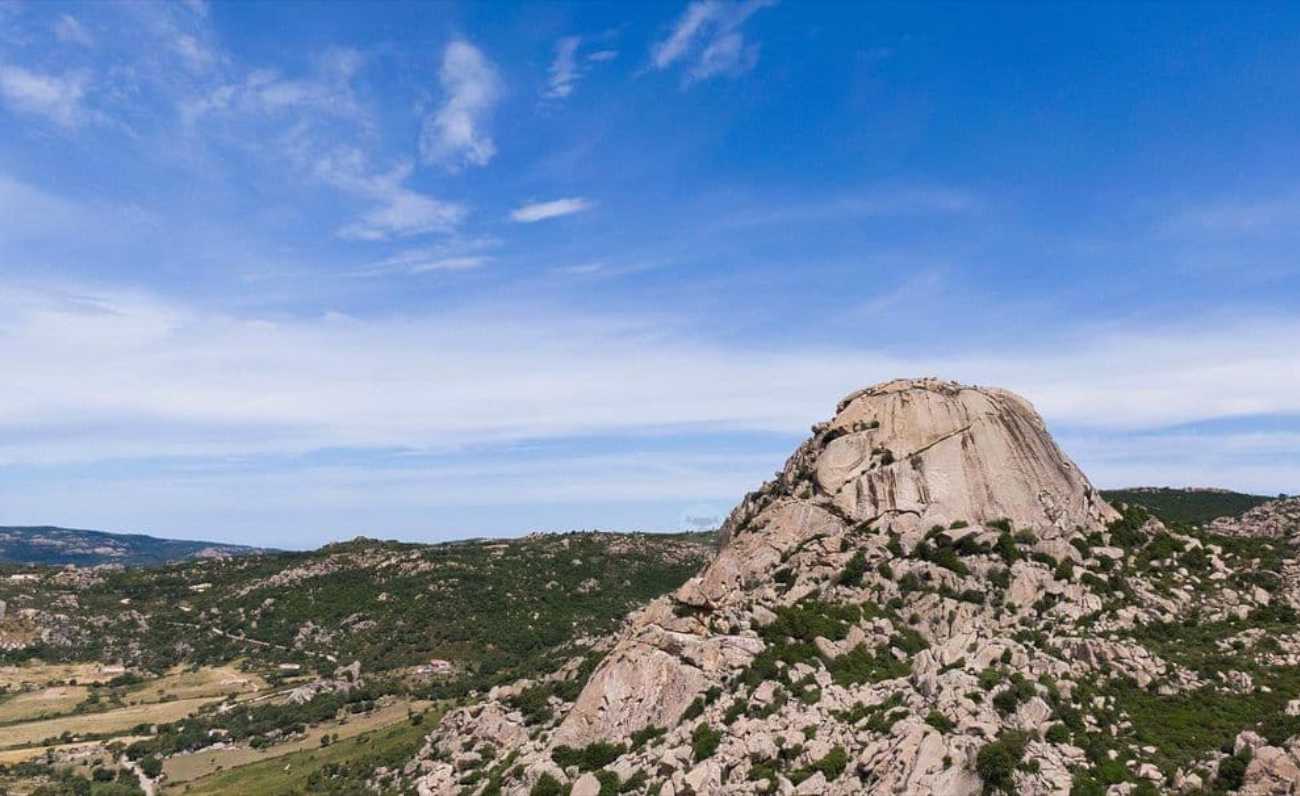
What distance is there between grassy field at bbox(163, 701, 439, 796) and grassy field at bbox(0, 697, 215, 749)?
89.9 feet

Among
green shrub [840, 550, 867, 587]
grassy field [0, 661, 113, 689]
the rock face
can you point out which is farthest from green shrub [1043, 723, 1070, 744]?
grassy field [0, 661, 113, 689]

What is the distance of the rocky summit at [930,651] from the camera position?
118 ft

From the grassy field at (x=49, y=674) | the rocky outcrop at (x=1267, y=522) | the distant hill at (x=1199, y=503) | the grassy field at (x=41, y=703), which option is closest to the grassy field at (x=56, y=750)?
→ the grassy field at (x=41, y=703)

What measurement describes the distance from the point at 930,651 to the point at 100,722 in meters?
138

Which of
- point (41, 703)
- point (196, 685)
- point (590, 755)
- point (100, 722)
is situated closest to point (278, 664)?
point (196, 685)

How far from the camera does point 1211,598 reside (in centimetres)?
5525

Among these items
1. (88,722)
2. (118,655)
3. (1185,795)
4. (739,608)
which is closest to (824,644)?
(739,608)

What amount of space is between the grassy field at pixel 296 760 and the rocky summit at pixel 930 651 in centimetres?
3044

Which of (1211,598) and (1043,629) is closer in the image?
(1043,629)

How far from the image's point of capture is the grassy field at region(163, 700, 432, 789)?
99.9 metres

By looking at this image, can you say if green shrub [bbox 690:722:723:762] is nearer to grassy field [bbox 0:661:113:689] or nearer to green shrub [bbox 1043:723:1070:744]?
green shrub [bbox 1043:723:1070:744]

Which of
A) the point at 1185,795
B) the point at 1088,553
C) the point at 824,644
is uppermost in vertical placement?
the point at 1088,553

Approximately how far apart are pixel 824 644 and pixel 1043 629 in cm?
1384

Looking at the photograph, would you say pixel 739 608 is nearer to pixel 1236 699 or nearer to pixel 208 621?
pixel 1236 699
